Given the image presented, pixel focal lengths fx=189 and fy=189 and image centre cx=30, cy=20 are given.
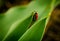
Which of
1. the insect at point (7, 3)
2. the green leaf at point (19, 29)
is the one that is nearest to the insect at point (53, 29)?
the insect at point (7, 3)

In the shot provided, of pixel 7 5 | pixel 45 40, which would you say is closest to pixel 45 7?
pixel 45 40

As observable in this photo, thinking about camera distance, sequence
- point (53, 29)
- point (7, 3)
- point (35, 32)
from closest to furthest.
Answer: point (35, 32) → point (53, 29) → point (7, 3)

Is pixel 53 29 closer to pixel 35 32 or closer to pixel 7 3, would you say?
pixel 7 3

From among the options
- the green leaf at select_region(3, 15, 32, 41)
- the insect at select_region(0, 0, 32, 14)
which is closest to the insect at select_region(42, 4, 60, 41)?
the insect at select_region(0, 0, 32, 14)

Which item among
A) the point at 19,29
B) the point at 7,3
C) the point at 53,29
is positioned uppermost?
the point at 19,29

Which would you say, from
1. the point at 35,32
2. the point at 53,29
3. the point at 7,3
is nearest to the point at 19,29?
the point at 35,32

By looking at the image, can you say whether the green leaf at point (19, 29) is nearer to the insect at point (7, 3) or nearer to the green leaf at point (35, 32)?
the green leaf at point (35, 32)
